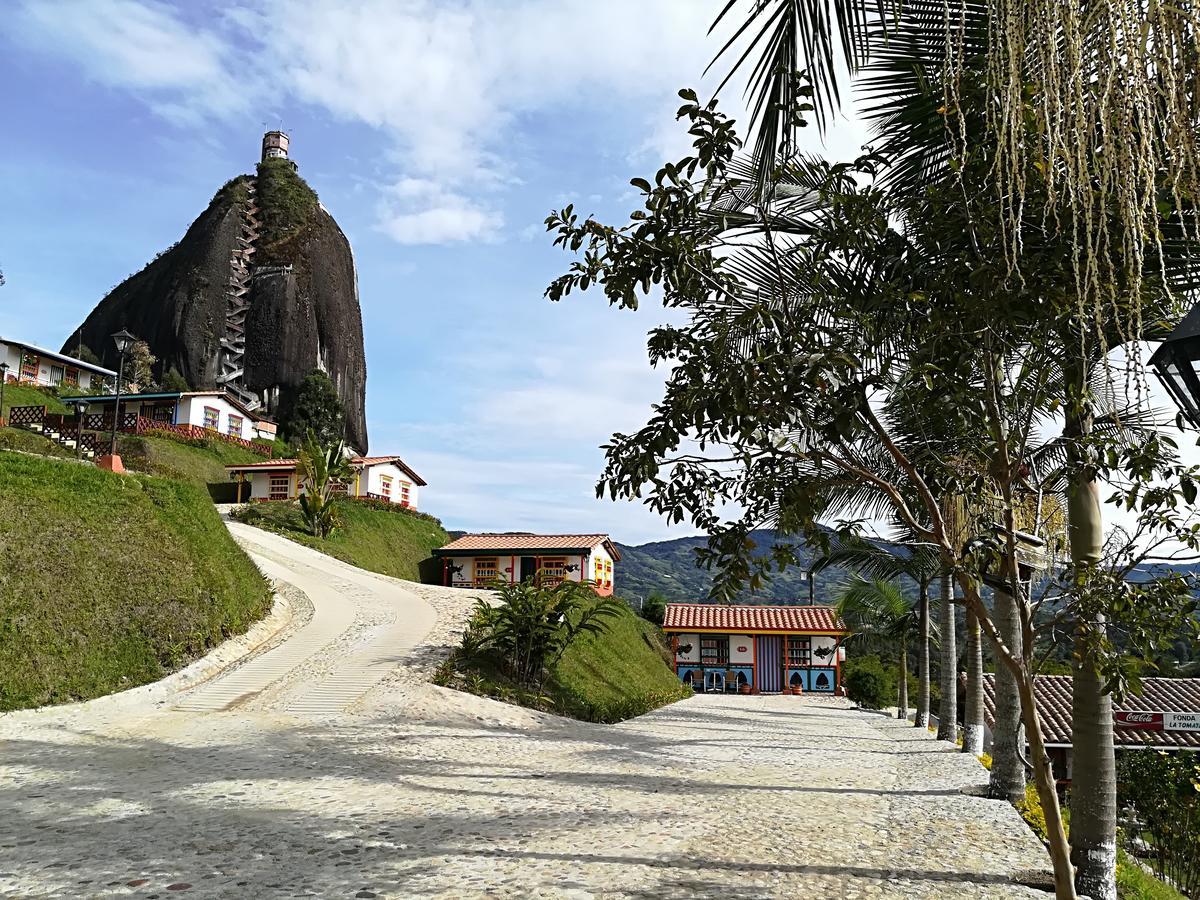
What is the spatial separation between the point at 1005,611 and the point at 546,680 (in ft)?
31.4

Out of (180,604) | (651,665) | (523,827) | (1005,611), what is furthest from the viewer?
(651,665)

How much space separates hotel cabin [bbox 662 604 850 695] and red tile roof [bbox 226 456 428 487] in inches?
680

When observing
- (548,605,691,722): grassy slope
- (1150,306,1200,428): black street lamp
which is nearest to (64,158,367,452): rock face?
(548,605,691,722): grassy slope

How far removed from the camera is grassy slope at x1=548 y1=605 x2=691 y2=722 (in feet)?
54.3

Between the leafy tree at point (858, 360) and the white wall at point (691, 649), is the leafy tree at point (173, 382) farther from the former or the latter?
the leafy tree at point (858, 360)

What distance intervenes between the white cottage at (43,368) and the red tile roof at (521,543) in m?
26.6

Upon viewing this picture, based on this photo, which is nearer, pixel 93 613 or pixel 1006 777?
pixel 1006 777

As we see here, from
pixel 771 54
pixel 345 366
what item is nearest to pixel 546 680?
pixel 771 54

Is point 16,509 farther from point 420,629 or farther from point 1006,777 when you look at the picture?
point 1006,777

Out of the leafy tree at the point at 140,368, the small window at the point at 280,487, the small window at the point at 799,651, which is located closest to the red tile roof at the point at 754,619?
the small window at the point at 799,651

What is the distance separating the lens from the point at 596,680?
19.0m

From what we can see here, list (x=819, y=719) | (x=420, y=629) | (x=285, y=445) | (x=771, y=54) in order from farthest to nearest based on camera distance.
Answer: (x=285, y=445), (x=819, y=719), (x=420, y=629), (x=771, y=54)

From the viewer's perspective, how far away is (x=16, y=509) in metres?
13.8

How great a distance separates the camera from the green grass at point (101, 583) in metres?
12.0
